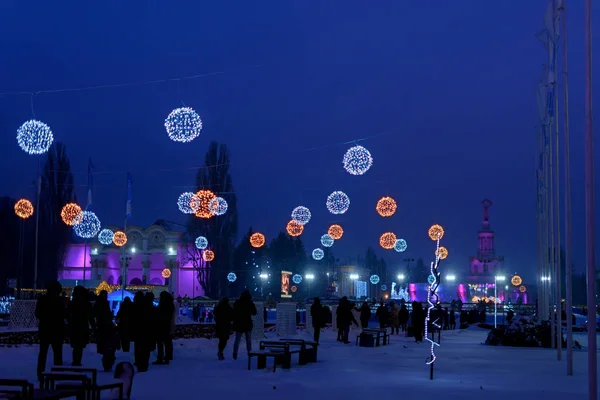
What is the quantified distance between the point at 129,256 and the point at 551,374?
5769cm

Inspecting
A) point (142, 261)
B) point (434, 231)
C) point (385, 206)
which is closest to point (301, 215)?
point (385, 206)

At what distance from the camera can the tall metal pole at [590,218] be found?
32.4ft

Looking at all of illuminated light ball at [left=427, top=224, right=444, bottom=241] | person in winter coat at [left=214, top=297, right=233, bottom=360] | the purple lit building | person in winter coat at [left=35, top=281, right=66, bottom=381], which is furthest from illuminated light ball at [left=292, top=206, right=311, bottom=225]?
the purple lit building

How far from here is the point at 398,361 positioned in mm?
17844

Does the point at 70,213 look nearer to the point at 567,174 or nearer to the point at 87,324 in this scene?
the point at 87,324

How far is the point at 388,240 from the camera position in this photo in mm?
35250

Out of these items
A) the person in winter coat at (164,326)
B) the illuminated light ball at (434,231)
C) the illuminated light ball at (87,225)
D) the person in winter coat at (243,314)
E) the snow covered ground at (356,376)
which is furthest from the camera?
the illuminated light ball at (434,231)

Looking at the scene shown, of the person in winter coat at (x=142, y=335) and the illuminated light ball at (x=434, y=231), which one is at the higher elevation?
the illuminated light ball at (x=434, y=231)

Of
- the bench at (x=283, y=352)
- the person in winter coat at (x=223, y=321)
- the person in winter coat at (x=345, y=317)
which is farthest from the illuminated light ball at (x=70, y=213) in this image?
the bench at (x=283, y=352)

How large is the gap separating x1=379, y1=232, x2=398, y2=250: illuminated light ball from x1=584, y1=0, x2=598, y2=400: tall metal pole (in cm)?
2403

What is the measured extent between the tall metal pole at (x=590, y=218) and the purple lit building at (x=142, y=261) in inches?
2362

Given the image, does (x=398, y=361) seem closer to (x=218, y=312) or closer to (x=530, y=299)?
(x=218, y=312)

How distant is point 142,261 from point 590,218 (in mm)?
62912

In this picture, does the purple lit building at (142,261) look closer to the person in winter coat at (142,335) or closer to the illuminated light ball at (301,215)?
the illuminated light ball at (301,215)
